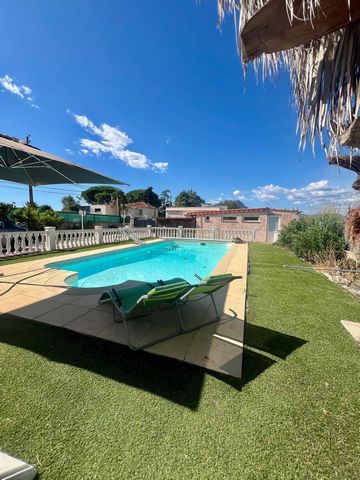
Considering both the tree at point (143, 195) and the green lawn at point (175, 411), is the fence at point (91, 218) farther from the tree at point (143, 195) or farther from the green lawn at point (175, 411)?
the tree at point (143, 195)

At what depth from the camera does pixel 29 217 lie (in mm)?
11125

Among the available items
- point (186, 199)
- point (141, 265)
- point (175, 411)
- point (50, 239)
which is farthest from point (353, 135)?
point (186, 199)

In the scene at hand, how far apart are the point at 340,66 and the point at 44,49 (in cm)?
1152

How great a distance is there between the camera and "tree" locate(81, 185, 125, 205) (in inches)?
2328

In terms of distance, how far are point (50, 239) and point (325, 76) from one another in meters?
10.7

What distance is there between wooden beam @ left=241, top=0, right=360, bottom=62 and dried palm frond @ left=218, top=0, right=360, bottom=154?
2.6 inches

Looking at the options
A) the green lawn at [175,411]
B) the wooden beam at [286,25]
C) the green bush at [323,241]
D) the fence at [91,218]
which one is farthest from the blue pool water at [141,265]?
the fence at [91,218]

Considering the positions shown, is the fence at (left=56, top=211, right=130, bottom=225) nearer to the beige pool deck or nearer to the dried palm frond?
the beige pool deck

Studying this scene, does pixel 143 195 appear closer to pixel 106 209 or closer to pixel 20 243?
pixel 106 209

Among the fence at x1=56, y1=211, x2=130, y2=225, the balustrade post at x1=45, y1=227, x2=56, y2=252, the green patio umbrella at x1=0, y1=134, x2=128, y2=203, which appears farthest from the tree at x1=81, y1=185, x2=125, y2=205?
the green patio umbrella at x1=0, y1=134, x2=128, y2=203

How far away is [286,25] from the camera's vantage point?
5.80 ft

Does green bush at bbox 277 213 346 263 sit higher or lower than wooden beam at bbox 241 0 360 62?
lower

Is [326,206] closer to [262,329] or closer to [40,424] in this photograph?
[262,329]

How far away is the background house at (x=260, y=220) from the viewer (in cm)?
2019
